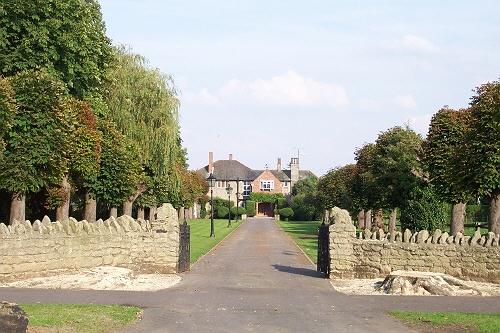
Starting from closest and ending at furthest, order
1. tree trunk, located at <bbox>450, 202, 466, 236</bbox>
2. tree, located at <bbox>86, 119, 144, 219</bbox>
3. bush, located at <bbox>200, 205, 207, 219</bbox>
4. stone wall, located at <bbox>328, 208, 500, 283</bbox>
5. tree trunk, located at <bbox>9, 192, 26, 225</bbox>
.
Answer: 1. stone wall, located at <bbox>328, 208, 500, 283</bbox>
2. tree trunk, located at <bbox>9, 192, 26, 225</bbox>
3. tree trunk, located at <bbox>450, 202, 466, 236</bbox>
4. tree, located at <bbox>86, 119, 144, 219</bbox>
5. bush, located at <bbox>200, 205, 207, 219</bbox>

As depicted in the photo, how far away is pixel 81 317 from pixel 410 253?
39.6 ft

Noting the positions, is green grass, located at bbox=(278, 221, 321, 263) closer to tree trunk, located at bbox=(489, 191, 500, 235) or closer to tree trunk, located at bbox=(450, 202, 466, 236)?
tree trunk, located at bbox=(450, 202, 466, 236)

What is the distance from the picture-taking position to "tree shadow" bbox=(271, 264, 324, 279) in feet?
84.6

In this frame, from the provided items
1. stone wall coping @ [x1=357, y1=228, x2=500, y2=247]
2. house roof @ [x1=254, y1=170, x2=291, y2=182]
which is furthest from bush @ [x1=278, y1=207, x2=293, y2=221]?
stone wall coping @ [x1=357, y1=228, x2=500, y2=247]

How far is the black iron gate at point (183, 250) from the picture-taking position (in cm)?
2575

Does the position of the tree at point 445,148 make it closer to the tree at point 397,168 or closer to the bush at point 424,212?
the bush at point 424,212

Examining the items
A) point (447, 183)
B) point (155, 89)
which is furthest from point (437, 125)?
point (155, 89)

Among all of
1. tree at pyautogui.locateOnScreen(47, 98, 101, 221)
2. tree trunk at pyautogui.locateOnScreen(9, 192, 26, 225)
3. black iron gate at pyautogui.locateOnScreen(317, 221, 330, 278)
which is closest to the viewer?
black iron gate at pyautogui.locateOnScreen(317, 221, 330, 278)

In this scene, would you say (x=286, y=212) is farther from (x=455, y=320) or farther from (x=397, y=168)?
(x=455, y=320)

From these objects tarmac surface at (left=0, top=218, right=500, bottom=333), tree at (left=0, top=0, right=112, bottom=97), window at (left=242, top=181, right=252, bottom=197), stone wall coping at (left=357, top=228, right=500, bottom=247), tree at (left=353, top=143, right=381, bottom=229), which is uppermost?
tree at (left=0, top=0, right=112, bottom=97)

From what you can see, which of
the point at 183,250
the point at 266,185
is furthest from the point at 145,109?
the point at 266,185

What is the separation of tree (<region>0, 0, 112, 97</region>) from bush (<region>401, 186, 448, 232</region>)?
19.6 m

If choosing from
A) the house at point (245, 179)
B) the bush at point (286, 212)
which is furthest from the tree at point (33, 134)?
the house at point (245, 179)

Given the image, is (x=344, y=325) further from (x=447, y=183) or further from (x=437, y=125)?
(x=437, y=125)
